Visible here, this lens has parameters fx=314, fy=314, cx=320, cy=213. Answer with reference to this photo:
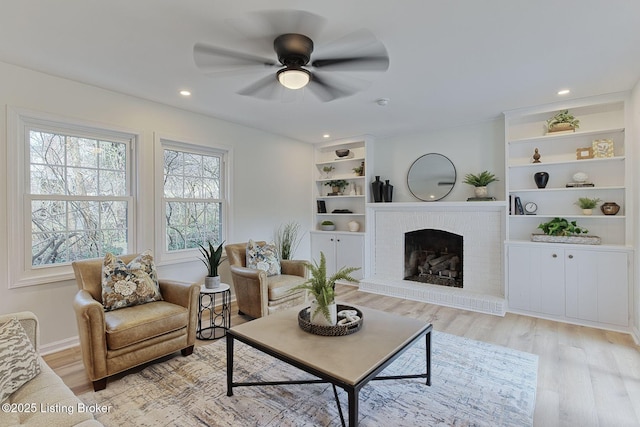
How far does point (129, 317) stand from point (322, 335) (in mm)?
1500

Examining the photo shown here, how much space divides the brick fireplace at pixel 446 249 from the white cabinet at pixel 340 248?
0.17 metres

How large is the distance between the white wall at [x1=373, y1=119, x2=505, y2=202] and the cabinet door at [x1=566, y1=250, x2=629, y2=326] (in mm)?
1212

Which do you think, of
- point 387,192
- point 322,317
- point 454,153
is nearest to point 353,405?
point 322,317

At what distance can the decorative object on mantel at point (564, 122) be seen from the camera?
3.60 m

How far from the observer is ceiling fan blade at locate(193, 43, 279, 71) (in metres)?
1.87

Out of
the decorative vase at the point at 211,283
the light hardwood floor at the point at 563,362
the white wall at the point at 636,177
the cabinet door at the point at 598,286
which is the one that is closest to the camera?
the light hardwood floor at the point at 563,362

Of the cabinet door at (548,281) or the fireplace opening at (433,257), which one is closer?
Answer: the cabinet door at (548,281)

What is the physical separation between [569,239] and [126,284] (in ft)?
14.9

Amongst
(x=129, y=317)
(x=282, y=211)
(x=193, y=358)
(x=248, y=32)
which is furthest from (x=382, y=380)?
(x=282, y=211)

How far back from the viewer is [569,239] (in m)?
3.54

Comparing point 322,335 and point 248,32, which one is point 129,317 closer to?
point 322,335

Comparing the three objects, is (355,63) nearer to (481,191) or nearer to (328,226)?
(481,191)

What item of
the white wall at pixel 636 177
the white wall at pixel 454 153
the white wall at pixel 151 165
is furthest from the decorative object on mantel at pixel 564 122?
the white wall at pixel 151 165

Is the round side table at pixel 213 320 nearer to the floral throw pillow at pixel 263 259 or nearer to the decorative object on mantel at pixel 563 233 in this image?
the floral throw pillow at pixel 263 259
